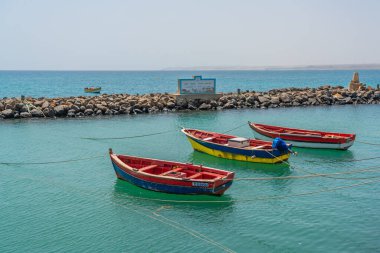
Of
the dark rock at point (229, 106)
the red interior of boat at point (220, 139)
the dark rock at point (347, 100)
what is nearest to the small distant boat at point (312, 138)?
the red interior of boat at point (220, 139)

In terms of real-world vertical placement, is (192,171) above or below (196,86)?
below

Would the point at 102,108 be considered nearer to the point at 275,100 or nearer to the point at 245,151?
the point at 275,100

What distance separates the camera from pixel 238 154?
26141 mm

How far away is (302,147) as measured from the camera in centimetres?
3027

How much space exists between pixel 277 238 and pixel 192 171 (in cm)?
666

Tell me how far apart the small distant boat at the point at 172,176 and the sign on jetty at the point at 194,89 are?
28943 mm

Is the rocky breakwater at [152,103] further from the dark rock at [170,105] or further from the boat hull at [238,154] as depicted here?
the boat hull at [238,154]

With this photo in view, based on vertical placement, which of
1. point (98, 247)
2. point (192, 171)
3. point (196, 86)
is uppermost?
point (196, 86)

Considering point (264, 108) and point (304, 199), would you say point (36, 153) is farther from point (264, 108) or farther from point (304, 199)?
point (264, 108)

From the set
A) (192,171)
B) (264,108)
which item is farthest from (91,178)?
(264,108)

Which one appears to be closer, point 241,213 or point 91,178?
point 241,213

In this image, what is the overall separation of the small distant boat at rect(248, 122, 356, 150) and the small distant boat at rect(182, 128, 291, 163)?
12.8ft

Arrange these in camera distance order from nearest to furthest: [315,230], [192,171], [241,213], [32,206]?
1. [315,230]
2. [241,213]
3. [32,206]
4. [192,171]

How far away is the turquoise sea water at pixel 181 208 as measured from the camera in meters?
15.1
